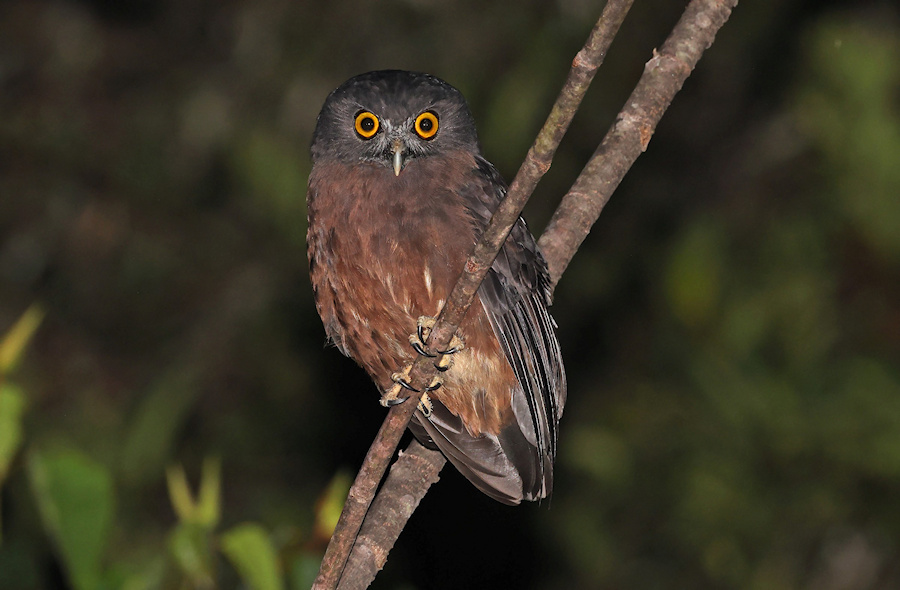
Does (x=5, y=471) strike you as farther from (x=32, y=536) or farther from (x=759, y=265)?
(x=759, y=265)

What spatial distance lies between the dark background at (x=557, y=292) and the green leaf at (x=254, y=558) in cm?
266

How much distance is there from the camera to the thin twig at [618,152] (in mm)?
3736

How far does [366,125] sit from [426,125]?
0.74ft

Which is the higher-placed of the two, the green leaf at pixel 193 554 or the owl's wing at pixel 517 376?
A: the owl's wing at pixel 517 376

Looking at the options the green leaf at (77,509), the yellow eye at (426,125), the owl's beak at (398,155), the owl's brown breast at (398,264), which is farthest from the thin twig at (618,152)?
the green leaf at (77,509)

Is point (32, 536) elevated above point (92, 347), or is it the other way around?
point (32, 536)

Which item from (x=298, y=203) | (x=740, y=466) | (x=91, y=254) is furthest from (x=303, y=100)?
(x=740, y=466)

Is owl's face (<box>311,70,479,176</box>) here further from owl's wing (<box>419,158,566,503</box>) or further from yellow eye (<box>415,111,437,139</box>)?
owl's wing (<box>419,158,566,503</box>)

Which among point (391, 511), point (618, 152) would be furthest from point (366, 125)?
point (391, 511)

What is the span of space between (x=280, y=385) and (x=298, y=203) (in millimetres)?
1337

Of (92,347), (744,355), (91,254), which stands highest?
(744,355)

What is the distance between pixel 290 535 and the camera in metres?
3.49

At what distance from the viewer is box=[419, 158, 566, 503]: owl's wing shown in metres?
3.61

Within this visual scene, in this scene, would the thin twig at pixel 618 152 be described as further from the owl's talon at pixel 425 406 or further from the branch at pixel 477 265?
the branch at pixel 477 265
